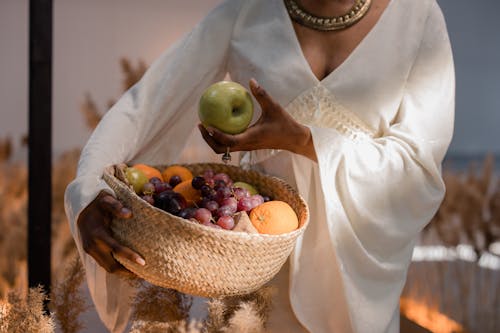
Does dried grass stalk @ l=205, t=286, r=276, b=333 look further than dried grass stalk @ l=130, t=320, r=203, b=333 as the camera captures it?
No

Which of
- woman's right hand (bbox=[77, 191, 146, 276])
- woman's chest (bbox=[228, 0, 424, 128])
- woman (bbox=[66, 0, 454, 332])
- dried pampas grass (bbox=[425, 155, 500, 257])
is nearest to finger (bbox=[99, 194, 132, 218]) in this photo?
woman's right hand (bbox=[77, 191, 146, 276])

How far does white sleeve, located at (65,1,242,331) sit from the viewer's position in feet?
4.23

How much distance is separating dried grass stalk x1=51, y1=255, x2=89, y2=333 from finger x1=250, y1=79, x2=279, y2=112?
0.60 metres

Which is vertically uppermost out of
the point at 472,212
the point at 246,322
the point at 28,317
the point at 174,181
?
the point at 174,181

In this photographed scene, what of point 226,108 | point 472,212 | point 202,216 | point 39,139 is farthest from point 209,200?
point 472,212

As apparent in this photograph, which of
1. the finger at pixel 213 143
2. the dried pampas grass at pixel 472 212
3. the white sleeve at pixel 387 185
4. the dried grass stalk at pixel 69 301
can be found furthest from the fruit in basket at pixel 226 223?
the dried pampas grass at pixel 472 212

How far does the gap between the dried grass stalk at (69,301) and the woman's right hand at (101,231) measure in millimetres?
277

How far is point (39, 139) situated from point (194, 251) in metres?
0.83

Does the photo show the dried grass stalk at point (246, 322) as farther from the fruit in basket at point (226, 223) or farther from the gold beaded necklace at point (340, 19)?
the gold beaded necklace at point (340, 19)

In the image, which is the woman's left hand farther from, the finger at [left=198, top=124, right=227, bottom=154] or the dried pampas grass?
the dried pampas grass

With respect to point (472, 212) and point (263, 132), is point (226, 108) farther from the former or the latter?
point (472, 212)

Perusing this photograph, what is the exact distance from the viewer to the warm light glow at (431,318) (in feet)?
9.43

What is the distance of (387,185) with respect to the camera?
1.21 metres

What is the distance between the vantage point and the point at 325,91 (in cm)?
127
